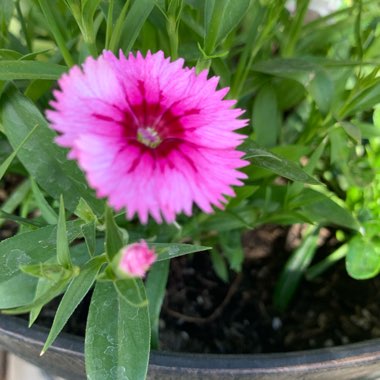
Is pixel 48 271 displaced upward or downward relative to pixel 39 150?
downward

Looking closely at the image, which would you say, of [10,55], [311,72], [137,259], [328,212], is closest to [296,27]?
[311,72]

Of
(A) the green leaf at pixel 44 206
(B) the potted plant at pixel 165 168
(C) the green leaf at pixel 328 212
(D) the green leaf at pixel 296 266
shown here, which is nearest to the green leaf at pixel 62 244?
(B) the potted plant at pixel 165 168

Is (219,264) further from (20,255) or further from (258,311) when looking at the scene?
(20,255)

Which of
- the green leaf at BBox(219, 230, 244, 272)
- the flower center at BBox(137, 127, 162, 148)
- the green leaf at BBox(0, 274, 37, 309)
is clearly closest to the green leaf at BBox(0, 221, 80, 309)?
the green leaf at BBox(0, 274, 37, 309)

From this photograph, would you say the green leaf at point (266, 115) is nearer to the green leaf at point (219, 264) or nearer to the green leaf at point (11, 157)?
the green leaf at point (219, 264)

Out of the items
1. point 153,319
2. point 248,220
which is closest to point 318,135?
point 248,220

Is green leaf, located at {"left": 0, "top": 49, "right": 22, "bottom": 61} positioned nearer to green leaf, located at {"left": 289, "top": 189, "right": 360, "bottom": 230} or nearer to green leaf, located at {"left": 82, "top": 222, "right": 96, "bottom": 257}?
green leaf, located at {"left": 82, "top": 222, "right": 96, "bottom": 257}

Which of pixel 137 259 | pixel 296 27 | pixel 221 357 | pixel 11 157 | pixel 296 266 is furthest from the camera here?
pixel 296 266
